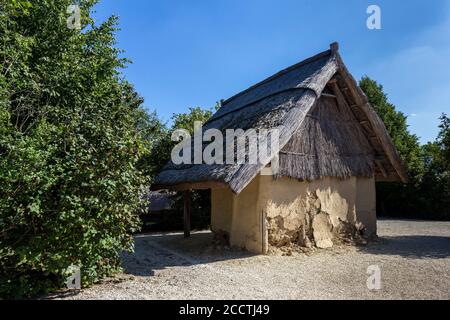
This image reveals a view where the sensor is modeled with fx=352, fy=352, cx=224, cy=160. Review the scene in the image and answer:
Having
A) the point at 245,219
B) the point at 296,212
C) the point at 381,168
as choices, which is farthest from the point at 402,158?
the point at 245,219

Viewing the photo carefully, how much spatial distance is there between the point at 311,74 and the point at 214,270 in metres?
5.74

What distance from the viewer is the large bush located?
4.57 meters

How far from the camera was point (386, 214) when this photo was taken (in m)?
19.3

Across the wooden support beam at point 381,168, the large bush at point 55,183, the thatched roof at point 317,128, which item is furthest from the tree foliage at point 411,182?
the large bush at point 55,183

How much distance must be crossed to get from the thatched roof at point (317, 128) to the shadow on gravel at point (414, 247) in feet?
6.30

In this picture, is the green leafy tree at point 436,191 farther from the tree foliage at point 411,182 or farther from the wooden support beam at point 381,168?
the wooden support beam at point 381,168

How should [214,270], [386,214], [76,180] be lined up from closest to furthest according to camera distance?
[76,180] < [214,270] < [386,214]

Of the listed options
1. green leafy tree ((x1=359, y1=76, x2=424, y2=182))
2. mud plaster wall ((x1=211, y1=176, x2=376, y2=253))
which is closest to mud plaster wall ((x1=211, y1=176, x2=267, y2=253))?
mud plaster wall ((x1=211, y1=176, x2=376, y2=253))

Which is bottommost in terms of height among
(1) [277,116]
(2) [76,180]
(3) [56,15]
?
(2) [76,180]

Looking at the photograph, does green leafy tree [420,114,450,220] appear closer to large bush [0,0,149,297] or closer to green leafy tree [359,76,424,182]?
green leafy tree [359,76,424,182]

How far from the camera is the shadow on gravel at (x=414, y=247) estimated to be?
769 cm

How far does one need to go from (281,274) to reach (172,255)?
3122 millimetres

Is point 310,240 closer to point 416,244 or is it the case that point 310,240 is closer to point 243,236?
point 243,236
